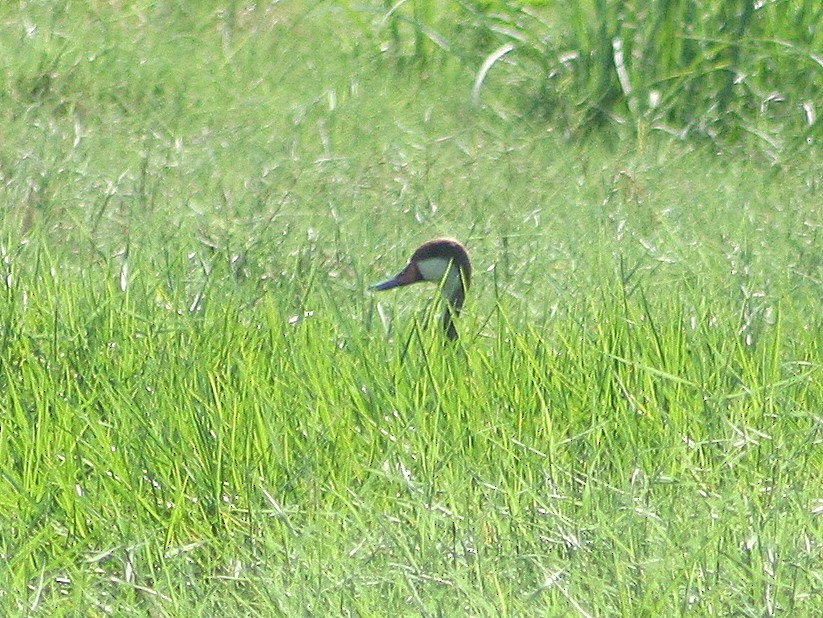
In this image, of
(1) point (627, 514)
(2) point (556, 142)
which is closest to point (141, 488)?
(1) point (627, 514)

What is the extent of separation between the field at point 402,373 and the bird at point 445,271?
0.24 ft

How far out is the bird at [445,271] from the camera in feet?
11.3

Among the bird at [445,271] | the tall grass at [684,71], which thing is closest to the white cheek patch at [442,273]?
the bird at [445,271]

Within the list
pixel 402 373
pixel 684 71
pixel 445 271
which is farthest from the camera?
pixel 684 71

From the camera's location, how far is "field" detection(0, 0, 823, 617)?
2486 millimetres

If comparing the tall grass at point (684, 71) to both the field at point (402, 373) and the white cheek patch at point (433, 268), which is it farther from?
the white cheek patch at point (433, 268)

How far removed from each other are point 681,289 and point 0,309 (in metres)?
1.47

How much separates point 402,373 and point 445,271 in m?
0.49

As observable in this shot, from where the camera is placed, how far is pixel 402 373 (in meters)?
3.04

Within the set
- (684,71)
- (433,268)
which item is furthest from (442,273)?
(684,71)

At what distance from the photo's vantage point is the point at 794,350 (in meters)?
3.30

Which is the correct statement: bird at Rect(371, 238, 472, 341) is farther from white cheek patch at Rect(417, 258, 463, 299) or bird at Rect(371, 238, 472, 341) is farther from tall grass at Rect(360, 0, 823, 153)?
tall grass at Rect(360, 0, 823, 153)

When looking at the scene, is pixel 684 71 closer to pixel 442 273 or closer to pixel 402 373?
pixel 442 273

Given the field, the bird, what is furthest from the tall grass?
the bird
